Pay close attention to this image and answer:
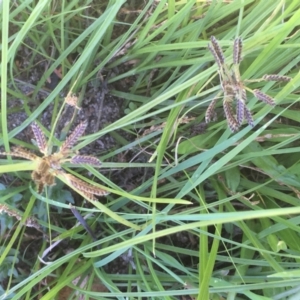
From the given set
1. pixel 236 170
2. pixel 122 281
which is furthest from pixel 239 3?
pixel 122 281

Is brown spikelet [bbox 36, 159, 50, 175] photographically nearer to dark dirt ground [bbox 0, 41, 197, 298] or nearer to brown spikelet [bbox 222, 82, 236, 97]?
brown spikelet [bbox 222, 82, 236, 97]

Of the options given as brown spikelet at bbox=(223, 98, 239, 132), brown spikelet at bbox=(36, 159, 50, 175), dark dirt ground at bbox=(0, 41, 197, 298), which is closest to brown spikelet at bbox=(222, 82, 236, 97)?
brown spikelet at bbox=(223, 98, 239, 132)

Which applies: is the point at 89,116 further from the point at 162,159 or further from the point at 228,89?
the point at 228,89

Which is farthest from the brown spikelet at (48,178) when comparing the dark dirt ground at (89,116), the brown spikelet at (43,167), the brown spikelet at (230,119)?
the dark dirt ground at (89,116)

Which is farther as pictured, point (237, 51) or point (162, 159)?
point (162, 159)

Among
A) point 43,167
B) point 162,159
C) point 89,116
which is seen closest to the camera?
point 43,167

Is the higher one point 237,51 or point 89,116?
point 237,51

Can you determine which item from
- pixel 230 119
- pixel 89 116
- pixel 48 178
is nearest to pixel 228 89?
pixel 230 119

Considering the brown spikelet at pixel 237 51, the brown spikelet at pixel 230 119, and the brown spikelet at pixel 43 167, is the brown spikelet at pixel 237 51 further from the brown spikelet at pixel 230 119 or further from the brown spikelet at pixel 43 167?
the brown spikelet at pixel 43 167

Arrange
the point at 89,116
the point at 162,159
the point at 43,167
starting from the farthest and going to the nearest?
the point at 89,116
the point at 162,159
the point at 43,167
